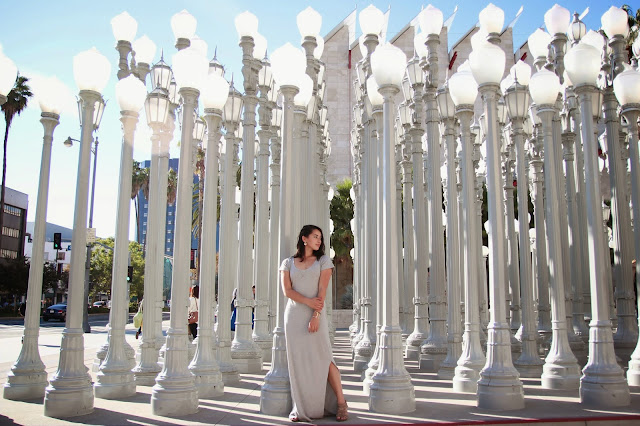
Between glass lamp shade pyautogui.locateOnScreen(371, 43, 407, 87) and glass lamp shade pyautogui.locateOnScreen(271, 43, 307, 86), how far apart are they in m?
1.02

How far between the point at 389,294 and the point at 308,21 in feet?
15.0

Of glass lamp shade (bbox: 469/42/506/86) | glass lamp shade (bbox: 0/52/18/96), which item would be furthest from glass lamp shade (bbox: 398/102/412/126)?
glass lamp shade (bbox: 0/52/18/96)

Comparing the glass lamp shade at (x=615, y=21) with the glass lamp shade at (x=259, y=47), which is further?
the glass lamp shade at (x=259, y=47)

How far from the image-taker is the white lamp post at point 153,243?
8.93 m

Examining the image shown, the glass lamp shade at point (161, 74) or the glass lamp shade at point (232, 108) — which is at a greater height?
the glass lamp shade at point (161, 74)

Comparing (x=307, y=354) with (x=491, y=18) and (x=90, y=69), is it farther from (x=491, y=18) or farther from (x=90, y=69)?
(x=491, y=18)

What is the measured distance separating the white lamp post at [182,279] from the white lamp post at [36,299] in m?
2.70

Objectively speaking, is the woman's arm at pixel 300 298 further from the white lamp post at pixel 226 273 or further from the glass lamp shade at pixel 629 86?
the glass lamp shade at pixel 629 86

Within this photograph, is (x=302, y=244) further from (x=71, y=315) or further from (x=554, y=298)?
(x=554, y=298)

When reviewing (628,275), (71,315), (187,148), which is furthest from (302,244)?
(628,275)

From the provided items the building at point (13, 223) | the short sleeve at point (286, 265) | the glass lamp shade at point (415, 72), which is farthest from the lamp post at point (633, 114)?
the building at point (13, 223)

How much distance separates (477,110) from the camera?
1724 inches

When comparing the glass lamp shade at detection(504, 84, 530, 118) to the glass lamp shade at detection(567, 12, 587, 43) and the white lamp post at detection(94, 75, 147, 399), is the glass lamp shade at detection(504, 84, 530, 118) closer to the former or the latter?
the glass lamp shade at detection(567, 12, 587, 43)

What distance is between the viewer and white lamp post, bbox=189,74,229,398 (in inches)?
316
